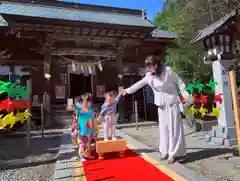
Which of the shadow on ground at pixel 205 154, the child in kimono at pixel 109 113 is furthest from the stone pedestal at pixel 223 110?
the child in kimono at pixel 109 113

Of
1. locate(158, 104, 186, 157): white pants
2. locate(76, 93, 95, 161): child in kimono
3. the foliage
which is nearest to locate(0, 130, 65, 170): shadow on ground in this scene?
locate(76, 93, 95, 161): child in kimono

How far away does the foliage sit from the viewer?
461 inches

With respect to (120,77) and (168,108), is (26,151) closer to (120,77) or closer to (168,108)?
(168,108)

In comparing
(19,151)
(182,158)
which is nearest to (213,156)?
(182,158)

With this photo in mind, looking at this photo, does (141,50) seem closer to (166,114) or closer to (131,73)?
(131,73)

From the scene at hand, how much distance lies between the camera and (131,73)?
15.4m

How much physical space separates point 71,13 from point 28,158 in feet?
31.4

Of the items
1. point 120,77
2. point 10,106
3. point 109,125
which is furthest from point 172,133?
point 120,77

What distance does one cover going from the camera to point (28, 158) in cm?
585

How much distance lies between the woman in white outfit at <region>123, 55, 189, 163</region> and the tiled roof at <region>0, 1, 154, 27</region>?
7.13 meters

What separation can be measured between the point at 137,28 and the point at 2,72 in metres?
7.37

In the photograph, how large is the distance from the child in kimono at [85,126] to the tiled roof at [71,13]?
23.1 feet

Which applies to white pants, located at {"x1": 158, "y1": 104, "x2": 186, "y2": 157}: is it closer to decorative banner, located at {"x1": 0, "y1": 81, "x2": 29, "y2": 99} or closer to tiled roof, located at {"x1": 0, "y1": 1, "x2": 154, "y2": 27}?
decorative banner, located at {"x1": 0, "y1": 81, "x2": 29, "y2": 99}

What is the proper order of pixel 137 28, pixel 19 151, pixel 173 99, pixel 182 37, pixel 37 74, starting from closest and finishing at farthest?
pixel 173 99 < pixel 19 151 < pixel 137 28 < pixel 182 37 < pixel 37 74
